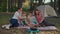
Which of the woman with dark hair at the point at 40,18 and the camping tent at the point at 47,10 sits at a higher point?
the camping tent at the point at 47,10

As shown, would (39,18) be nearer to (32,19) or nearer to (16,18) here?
(32,19)

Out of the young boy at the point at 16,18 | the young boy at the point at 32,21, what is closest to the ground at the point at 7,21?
the young boy at the point at 16,18

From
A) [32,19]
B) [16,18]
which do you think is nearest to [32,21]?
[32,19]

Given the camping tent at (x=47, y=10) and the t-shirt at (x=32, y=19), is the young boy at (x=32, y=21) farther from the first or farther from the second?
the camping tent at (x=47, y=10)

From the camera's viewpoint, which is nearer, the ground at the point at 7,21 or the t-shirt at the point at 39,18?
the ground at the point at 7,21

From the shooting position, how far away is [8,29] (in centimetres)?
495

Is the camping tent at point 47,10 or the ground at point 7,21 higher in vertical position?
the camping tent at point 47,10

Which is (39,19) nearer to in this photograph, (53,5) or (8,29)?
(53,5)

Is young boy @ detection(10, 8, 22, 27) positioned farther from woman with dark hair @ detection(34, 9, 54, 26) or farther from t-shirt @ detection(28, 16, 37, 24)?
woman with dark hair @ detection(34, 9, 54, 26)

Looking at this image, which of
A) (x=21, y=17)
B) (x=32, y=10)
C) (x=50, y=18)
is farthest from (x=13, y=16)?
(x=50, y=18)

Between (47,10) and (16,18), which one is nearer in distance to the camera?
(16,18)

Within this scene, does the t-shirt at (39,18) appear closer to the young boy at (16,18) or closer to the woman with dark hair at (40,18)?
the woman with dark hair at (40,18)

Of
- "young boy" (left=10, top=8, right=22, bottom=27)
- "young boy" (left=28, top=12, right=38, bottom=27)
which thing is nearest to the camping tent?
"young boy" (left=28, top=12, right=38, bottom=27)

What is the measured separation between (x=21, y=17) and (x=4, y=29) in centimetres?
56
